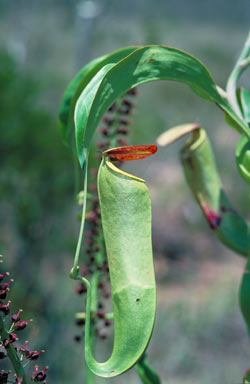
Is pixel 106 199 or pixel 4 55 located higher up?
pixel 106 199

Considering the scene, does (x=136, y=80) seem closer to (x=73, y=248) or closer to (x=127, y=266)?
(x=127, y=266)

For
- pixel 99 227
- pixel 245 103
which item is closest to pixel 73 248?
pixel 99 227

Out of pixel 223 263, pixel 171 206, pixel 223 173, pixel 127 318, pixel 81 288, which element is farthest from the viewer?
pixel 223 173

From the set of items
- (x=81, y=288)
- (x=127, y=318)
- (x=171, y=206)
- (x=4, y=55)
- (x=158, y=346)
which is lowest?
(x=171, y=206)

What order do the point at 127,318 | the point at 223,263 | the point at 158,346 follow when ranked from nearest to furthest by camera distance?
1. the point at 127,318
2. the point at 158,346
3. the point at 223,263

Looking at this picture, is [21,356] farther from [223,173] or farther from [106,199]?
[223,173]

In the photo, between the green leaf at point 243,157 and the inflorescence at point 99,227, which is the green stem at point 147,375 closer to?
the inflorescence at point 99,227

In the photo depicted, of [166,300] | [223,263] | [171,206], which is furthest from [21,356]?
[171,206]
